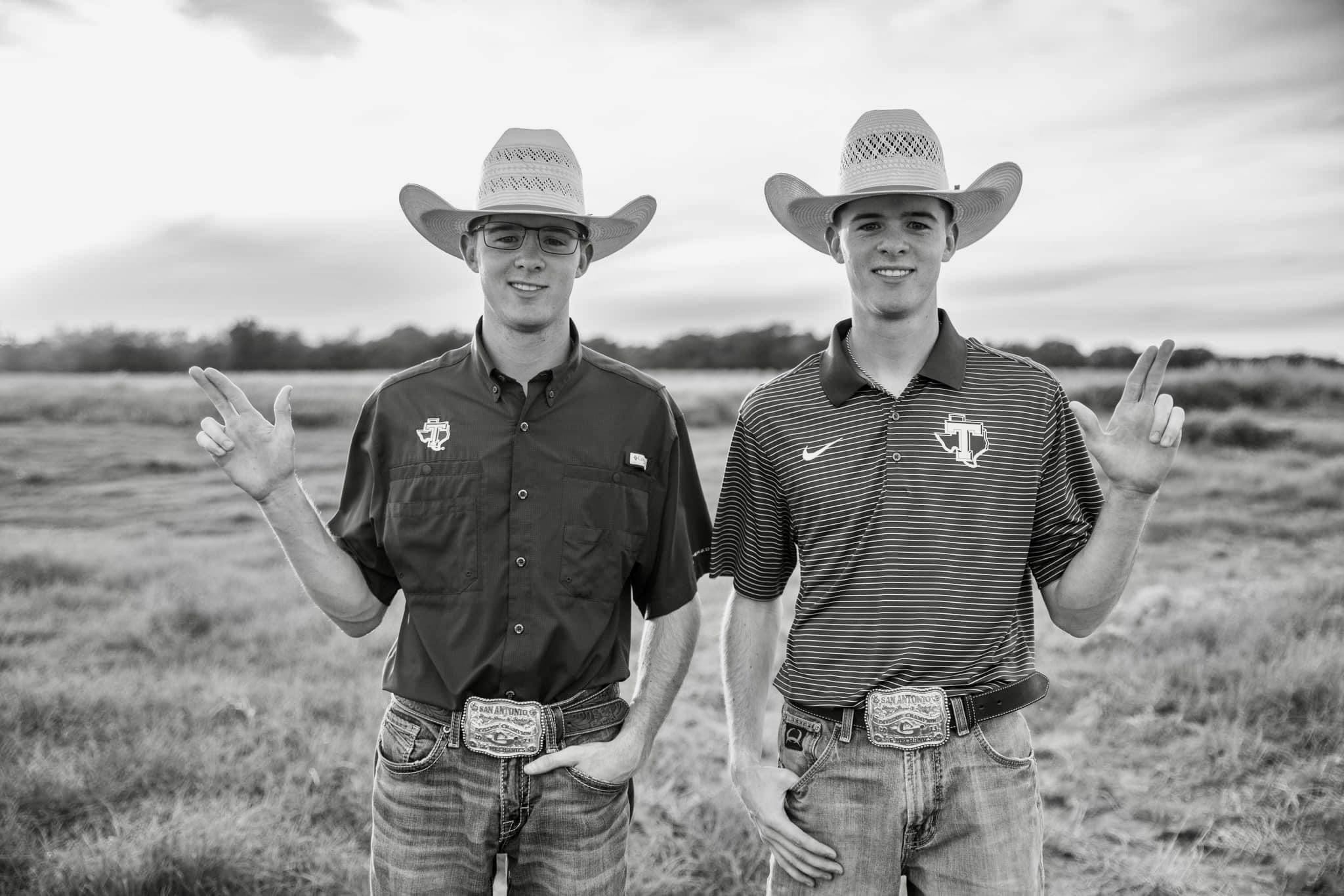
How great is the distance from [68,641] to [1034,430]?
7.48 meters

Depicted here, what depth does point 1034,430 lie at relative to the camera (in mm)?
2717

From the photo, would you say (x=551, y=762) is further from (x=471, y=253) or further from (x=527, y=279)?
(x=471, y=253)

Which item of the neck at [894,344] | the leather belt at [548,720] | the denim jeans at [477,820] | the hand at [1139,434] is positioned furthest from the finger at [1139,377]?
the denim jeans at [477,820]

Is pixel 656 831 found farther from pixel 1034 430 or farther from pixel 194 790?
pixel 1034 430

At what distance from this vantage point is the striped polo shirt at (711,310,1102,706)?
2.62 meters

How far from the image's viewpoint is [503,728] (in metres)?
2.68

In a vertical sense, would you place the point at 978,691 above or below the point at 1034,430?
below

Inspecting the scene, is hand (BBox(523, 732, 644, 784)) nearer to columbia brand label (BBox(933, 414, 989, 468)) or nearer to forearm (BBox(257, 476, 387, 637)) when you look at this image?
forearm (BBox(257, 476, 387, 637))

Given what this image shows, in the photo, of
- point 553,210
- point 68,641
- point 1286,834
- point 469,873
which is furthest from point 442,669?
point 68,641

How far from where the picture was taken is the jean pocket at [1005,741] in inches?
101

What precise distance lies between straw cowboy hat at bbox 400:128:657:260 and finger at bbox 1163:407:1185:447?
1851 millimetres

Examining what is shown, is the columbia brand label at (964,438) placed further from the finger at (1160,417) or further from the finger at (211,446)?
the finger at (211,446)

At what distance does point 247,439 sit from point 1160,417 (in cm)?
269

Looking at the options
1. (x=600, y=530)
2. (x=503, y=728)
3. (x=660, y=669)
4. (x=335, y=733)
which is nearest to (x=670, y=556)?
(x=600, y=530)
